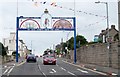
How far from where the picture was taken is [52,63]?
5472 centimetres

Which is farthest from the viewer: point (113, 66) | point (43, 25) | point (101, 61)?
point (43, 25)

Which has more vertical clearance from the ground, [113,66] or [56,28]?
[56,28]

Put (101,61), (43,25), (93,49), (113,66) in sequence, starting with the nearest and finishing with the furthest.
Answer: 1. (113,66)
2. (101,61)
3. (93,49)
4. (43,25)

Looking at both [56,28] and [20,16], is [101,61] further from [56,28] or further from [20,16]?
[20,16]

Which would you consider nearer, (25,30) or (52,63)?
(52,63)

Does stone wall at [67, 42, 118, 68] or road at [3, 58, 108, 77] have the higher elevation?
stone wall at [67, 42, 118, 68]

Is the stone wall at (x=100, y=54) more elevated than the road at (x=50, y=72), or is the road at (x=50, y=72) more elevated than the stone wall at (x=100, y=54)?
→ the stone wall at (x=100, y=54)

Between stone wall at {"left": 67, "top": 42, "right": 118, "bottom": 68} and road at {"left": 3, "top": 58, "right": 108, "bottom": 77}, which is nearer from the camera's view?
road at {"left": 3, "top": 58, "right": 108, "bottom": 77}

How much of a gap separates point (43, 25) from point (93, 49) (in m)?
13.4

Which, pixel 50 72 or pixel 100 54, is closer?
pixel 50 72

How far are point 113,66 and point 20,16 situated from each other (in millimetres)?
28854

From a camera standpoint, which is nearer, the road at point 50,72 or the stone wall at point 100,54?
the road at point 50,72

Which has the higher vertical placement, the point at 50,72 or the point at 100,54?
the point at 100,54

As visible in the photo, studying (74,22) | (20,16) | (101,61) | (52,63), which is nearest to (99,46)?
(101,61)
